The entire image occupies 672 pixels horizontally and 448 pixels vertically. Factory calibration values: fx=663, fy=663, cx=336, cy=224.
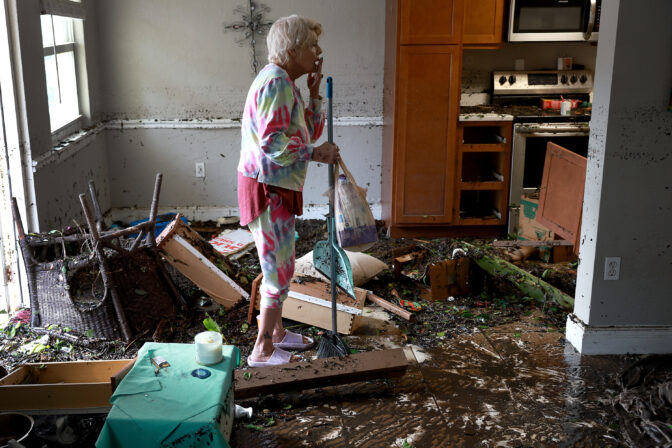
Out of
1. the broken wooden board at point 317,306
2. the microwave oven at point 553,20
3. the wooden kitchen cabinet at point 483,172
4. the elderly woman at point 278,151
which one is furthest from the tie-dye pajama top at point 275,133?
the microwave oven at point 553,20

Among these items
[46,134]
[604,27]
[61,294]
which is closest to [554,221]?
[604,27]

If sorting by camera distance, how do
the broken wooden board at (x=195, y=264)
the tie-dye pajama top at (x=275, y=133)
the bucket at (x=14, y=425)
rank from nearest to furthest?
the bucket at (x=14, y=425) < the tie-dye pajama top at (x=275, y=133) < the broken wooden board at (x=195, y=264)

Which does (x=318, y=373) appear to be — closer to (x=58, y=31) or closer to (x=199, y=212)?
(x=199, y=212)

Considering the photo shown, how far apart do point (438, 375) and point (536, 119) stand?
2.63m

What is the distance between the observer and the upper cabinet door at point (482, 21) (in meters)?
4.96

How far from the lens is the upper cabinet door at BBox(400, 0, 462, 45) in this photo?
4.79 m

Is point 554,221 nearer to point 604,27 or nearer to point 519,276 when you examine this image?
point 519,276

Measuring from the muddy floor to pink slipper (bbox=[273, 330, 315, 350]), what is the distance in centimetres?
6

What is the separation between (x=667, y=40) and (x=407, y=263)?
6.87ft

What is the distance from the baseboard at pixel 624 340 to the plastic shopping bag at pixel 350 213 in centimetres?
130

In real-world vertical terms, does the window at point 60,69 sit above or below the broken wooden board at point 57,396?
above

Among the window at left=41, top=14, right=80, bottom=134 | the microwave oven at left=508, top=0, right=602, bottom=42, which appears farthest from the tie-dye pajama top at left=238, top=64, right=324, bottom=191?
the microwave oven at left=508, top=0, right=602, bottom=42

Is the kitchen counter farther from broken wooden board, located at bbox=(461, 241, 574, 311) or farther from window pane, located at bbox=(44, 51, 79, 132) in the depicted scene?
window pane, located at bbox=(44, 51, 79, 132)

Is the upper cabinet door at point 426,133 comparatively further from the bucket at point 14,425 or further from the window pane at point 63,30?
the bucket at point 14,425
